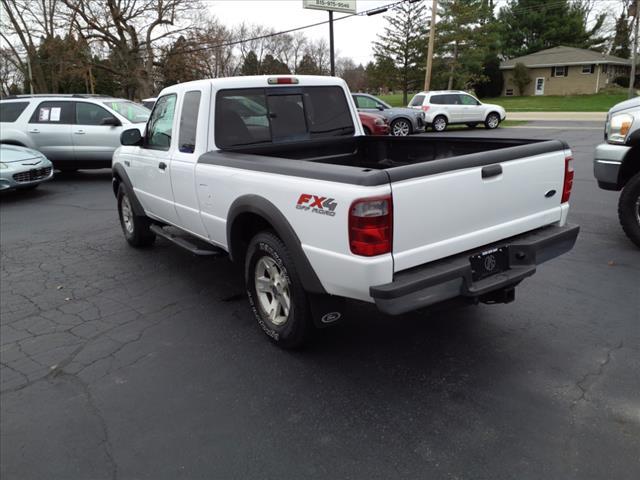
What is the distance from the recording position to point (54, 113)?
38.9 ft

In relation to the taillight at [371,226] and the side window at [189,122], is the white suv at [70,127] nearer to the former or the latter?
the side window at [189,122]

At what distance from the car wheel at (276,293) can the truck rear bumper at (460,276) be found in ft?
2.40

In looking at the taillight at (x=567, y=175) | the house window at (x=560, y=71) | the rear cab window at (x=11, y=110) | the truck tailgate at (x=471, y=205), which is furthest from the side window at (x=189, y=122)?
the house window at (x=560, y=71)

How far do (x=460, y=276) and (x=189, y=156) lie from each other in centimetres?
251

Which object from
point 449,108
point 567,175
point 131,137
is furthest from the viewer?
point 449,108

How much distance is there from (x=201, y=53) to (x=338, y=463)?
39.4m

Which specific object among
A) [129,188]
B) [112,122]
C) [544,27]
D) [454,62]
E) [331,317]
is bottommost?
[331,317]

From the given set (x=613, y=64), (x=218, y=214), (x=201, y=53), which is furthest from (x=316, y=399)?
(x=613, y=64)

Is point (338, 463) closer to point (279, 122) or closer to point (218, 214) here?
point (218, 214)

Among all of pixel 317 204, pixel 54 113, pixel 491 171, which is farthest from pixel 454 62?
pixel 317 204

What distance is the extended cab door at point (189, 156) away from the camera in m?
4.14

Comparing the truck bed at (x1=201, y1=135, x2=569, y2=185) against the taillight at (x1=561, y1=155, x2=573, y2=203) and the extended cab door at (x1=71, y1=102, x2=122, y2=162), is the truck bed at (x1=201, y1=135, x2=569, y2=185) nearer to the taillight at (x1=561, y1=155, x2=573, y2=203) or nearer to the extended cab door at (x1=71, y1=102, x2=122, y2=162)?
the taillight at (x1=561, y1=155, x2=573, y2=203)

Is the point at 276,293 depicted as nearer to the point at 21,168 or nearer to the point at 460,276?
the point at 460,276

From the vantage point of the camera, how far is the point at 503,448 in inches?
99.6
